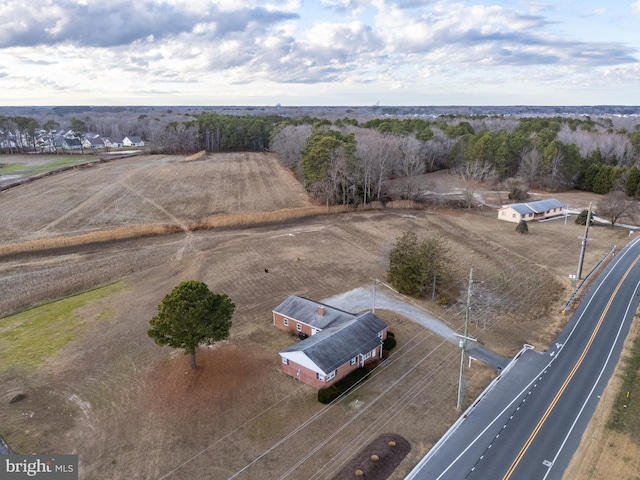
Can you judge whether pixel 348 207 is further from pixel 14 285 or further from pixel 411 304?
pixel 14 285

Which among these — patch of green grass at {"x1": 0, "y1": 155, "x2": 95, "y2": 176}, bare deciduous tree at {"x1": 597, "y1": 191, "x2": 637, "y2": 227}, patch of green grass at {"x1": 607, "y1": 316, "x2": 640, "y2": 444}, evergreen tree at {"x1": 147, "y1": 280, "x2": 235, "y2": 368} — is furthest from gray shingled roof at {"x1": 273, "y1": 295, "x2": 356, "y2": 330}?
patch of green grass at {"x1": 0, "y1": 155, "x2": 95, "y2": 176}

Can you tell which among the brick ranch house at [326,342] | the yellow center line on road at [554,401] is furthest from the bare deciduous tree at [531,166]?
the brick ranch house at [326,342]

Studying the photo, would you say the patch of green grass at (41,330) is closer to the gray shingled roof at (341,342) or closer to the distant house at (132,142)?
the gray shingled roof at (341,342)

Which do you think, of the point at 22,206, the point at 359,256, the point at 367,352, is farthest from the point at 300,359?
the point at 22,206

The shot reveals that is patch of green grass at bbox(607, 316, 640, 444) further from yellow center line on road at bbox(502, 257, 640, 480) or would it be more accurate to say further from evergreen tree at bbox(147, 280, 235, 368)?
evergreen tree at bbox(147, 280, 235, 368)

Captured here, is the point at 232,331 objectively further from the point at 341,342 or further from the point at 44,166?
the point at 44,166

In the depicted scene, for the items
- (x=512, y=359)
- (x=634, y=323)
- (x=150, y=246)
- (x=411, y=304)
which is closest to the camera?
(x=512, y=359)

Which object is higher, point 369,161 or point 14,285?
point 369,161
